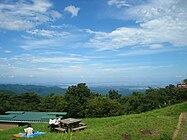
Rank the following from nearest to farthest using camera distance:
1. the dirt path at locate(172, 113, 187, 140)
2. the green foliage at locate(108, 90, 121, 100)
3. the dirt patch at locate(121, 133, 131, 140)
Result: 1. the dirt patch at locate(121, 133, 131, 140)
2. the dirt path at locate(172, 113, 187, 140)
3. the green foliage at locate(108, 90, 121, 100)

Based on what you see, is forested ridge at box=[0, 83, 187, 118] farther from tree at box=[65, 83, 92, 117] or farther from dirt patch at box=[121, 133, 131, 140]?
dirt patch at box=[121, 133, 131, 140]

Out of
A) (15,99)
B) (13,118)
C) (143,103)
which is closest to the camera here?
(13,118)

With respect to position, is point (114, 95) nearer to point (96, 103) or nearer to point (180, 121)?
point (96, 103)

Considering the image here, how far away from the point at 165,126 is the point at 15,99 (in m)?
35.7

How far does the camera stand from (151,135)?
12109mm

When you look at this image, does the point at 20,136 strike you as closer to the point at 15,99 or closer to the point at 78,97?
the point at 78,97

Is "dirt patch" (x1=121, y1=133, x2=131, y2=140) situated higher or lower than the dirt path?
lower

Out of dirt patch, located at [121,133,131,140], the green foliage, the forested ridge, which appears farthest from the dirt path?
the green foliage

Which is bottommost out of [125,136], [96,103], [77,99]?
[96,103]

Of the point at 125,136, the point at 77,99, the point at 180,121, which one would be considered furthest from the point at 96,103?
the point at 125,136

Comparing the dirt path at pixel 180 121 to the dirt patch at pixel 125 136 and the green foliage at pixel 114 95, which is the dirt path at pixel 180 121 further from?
the green foliage at pixel 114 95

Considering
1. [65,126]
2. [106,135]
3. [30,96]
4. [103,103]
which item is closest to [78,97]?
[103,103]

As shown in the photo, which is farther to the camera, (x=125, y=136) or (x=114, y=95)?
(x=114, y=95)

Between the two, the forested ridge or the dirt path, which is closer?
the dirt path
